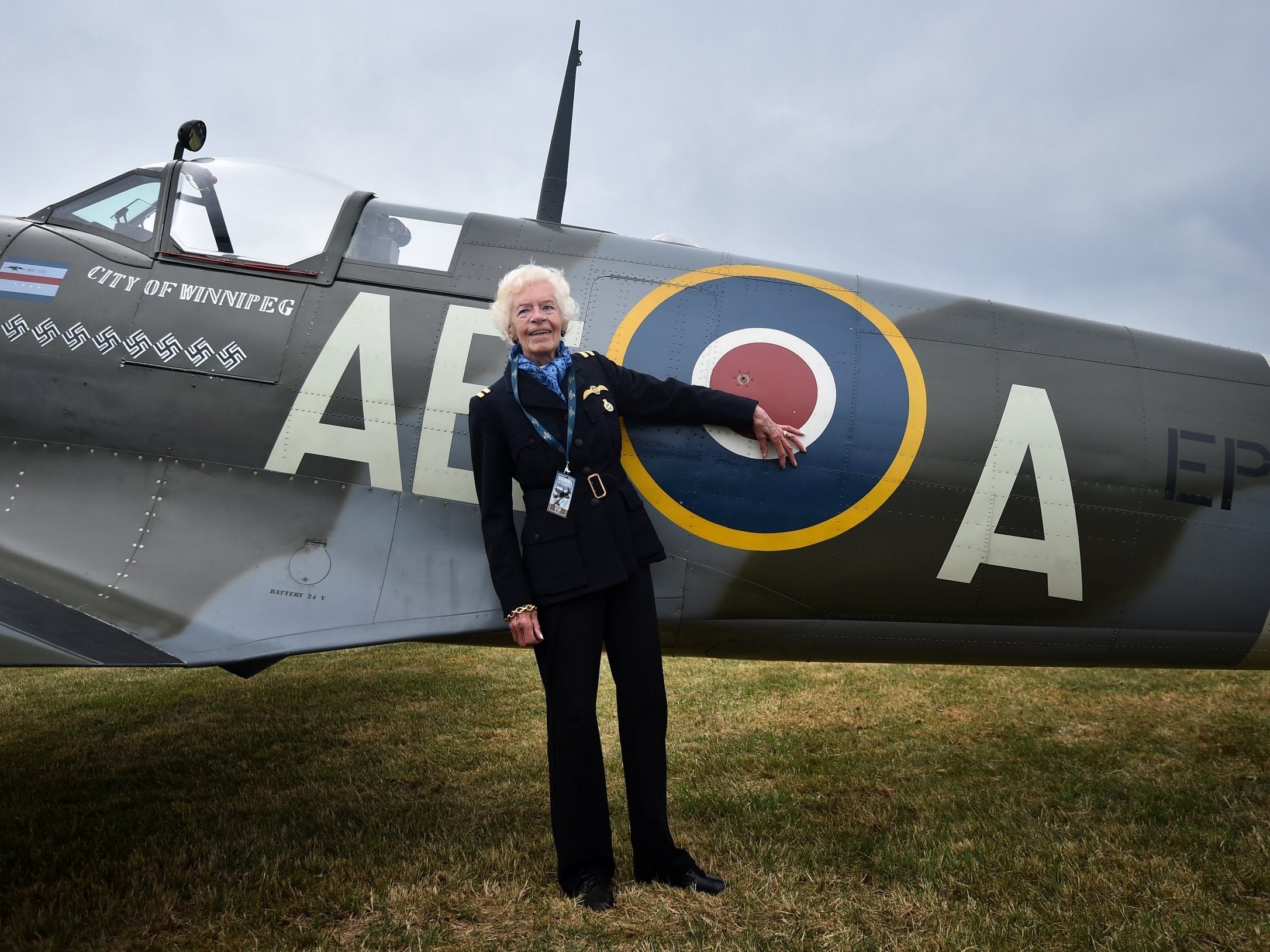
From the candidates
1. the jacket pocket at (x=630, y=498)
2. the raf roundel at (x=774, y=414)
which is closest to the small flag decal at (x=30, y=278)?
the raf roundel at (x=774, y=414)

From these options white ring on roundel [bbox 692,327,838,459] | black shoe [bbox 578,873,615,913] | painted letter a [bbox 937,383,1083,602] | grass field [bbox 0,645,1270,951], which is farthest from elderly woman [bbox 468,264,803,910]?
painted letter a [bbox 937,383,1083,602]

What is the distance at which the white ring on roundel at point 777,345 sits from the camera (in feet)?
11.1

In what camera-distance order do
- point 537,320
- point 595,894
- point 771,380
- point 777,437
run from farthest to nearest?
point 771,380, point 777,437, point 537,320, point 595,894

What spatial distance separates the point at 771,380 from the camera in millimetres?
3461

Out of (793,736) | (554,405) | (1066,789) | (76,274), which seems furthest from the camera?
(793,736)

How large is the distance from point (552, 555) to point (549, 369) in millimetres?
710

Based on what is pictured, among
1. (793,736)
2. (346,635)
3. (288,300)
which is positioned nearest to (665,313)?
(288,300)

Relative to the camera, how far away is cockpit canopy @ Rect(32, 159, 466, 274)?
3.67 m

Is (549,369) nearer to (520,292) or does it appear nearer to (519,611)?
(520,292)

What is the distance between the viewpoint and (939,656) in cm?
361

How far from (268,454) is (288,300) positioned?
69cm

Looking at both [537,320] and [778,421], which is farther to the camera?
[778,421]

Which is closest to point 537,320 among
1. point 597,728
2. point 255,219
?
point 597,728

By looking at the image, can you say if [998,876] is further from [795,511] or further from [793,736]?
[793,736]
